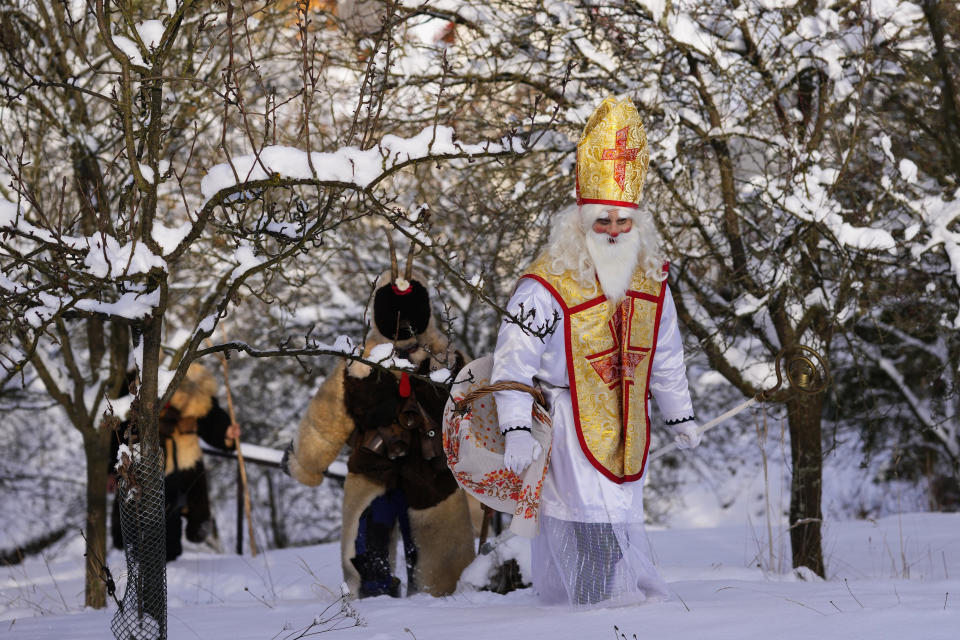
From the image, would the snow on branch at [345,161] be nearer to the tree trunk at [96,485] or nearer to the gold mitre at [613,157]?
the gold mitre at [613,157]

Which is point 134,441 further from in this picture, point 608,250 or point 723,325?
point 723,325

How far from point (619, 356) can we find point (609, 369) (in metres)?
0.06

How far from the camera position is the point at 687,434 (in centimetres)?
401

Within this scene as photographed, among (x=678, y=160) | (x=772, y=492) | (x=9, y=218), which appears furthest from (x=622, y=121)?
(x=772, y=492)

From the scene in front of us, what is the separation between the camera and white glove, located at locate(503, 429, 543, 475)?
366cm

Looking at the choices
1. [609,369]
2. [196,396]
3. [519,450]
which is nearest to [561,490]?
[519,450]

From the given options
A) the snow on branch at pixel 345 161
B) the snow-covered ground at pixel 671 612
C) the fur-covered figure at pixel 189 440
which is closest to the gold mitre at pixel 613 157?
the snow on branch at pixel 345 161

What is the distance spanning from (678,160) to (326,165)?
2.55 m

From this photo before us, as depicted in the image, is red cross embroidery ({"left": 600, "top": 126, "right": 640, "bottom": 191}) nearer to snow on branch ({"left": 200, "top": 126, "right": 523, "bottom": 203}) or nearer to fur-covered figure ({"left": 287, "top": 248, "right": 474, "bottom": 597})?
snow on branch ({"left": 200, "top": 126, "right": 523, "bottom": 203})

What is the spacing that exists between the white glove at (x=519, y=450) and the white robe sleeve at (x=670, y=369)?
0.62 meters

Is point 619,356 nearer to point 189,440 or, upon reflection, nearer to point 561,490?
point 561,490

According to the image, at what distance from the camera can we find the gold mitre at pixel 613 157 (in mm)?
3922

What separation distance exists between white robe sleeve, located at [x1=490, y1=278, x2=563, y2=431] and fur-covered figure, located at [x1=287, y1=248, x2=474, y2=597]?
0.99 metres

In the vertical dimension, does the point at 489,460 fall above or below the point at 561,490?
above
